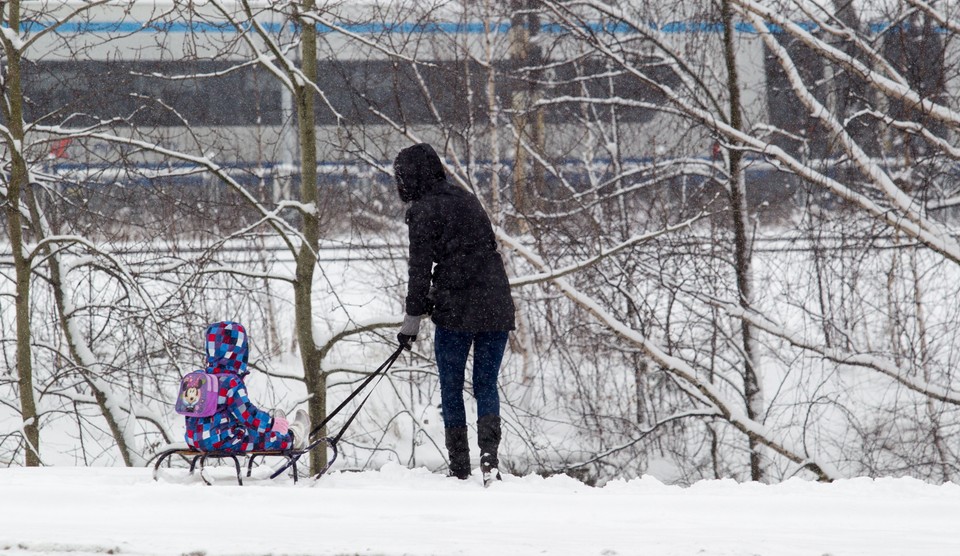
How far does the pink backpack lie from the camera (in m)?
5.13

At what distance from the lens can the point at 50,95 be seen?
8.78m

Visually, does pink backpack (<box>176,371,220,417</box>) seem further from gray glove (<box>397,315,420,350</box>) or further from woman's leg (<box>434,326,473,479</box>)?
woman's leg (<box>434,326,473,479</box>)

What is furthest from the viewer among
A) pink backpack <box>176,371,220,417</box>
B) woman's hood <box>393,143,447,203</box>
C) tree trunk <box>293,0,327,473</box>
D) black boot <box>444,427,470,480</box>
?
tree trunk <box>293,0,327,473</box>

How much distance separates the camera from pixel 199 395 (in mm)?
5145

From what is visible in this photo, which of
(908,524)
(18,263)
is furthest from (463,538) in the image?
(18,263)

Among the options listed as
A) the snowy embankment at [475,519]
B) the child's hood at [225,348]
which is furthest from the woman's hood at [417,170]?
the snowy embankment at [475,519]

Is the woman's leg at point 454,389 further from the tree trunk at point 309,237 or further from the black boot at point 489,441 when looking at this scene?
the tree trunk at point 309,237

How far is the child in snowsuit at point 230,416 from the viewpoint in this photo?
518cm

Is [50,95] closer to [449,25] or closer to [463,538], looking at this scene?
[449,25]

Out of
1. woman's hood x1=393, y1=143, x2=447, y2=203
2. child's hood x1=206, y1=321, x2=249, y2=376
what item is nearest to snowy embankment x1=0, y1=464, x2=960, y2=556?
child's hood x1=206, y1=321, x2=249, y2=376

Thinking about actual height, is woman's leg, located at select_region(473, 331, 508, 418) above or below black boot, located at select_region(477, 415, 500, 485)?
above

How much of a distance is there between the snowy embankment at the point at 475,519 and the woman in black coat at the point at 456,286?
1.76 ft

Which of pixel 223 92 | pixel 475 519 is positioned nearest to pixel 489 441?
pixel 475 519

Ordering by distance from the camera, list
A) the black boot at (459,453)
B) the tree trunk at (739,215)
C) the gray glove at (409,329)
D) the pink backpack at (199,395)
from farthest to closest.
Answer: the tree trunk at (739,215)
the black boot at (459,453)
the gray glove at (409,329)
the pink backpack at (199,395)
